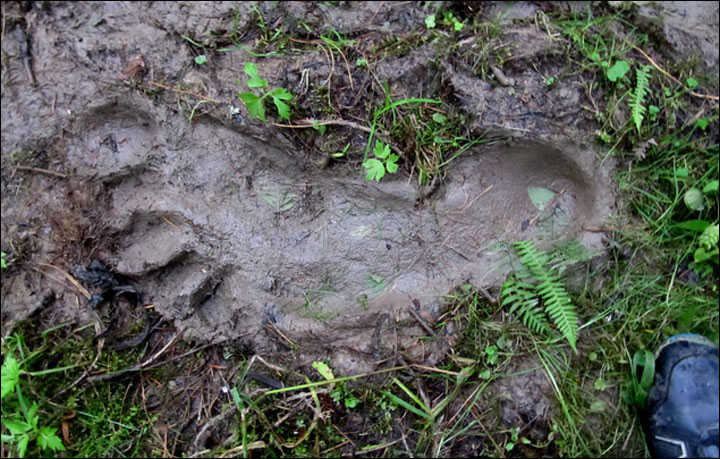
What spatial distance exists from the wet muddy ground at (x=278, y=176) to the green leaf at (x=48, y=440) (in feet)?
1.66

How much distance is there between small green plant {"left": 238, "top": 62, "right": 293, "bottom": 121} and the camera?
209 cm

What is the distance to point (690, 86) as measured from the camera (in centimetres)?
237

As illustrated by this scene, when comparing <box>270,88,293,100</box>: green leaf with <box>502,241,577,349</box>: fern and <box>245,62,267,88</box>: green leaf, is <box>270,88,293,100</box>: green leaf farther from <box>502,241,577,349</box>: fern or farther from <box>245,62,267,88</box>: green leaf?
<box>502,241,577,349</box>: fern

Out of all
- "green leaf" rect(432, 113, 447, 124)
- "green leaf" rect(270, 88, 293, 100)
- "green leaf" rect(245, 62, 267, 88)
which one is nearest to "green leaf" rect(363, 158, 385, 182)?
"green leaf" rect(432, 113, 447, 124)

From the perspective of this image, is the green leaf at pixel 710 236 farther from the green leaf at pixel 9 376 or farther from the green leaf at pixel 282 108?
the green leaf at pixel 9 376

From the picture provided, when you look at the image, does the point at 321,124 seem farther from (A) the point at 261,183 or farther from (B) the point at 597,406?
(B) the point at 597,406

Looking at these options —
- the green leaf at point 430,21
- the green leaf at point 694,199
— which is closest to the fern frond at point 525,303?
the green leaf at point 694,199

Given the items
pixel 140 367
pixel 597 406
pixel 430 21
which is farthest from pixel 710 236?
pixel 140 367

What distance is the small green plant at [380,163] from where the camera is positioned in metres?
2.19

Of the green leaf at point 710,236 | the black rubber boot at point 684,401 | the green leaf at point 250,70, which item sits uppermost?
the green leaf at point 250,70

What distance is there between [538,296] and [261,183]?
5.05ft

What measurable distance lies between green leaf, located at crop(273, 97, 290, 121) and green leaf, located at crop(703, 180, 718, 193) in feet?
7.07

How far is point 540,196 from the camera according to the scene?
7.75ft

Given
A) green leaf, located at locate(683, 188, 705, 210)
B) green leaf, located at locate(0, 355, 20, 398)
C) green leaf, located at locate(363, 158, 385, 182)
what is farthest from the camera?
green leaf, located at locate(683, 188, 705, 210)
